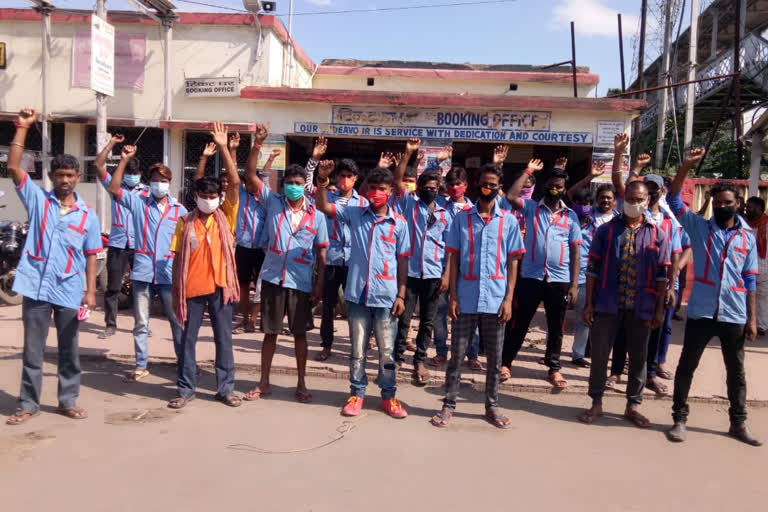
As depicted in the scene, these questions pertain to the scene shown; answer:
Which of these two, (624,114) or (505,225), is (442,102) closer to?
(624,114)

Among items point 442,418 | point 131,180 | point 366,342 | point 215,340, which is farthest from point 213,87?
point 442,418

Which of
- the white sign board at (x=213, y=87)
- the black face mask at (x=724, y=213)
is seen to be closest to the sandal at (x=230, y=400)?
the black face mask at (x=724, y=213)

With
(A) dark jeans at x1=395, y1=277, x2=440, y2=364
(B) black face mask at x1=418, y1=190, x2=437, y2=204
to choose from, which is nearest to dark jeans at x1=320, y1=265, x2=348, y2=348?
(A) dark jeans at x1=395, y1=277, x2=440, y2=364

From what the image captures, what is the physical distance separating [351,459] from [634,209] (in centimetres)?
297

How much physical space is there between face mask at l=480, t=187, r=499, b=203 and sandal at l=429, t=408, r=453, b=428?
1.72 meters

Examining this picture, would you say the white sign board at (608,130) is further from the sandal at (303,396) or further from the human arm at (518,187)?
the sandal at (303,396)

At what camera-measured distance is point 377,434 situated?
4.48 m

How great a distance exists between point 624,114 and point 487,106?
2.29 meters

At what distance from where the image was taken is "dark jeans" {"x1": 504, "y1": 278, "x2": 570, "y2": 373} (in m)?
5.86

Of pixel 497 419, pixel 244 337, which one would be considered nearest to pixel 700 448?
pixel 497 419

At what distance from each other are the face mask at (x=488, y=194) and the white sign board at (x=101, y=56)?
25.0 ft

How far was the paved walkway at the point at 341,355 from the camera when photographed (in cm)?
593

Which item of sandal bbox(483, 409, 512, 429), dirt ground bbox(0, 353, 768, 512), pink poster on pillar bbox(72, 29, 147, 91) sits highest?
pink poster on pillar bbox(72, 29, 147, 91)

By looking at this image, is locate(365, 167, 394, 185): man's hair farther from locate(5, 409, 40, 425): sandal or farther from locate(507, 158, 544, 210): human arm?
locate(5, 409, 40, 425): sandal
